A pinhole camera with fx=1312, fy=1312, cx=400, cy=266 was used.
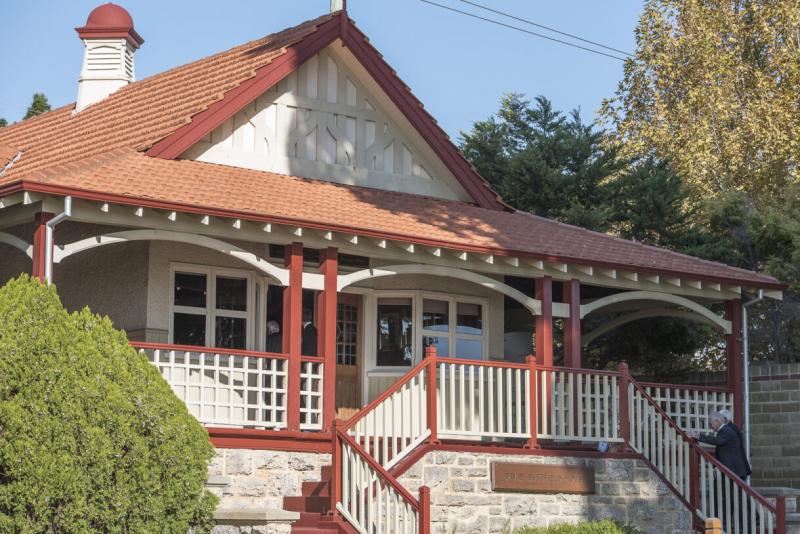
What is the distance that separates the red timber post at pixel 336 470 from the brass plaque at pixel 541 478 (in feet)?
7.69

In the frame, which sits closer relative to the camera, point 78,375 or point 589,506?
point 78,375

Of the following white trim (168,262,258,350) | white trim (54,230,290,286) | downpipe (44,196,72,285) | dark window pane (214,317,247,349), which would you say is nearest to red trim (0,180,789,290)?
downpipe (44,196,72,285)

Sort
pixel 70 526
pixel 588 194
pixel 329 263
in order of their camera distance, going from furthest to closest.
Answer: pixel 588 194
pixel 329 263
pixel 70 526

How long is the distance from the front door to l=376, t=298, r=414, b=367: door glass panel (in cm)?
33

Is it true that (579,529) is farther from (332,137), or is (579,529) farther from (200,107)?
(200,107)

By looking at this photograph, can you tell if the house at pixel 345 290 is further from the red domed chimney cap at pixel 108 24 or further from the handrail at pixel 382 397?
the red domed chimney cap at pixel 108 24

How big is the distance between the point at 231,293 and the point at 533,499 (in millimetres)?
4897

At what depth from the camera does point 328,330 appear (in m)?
16.2

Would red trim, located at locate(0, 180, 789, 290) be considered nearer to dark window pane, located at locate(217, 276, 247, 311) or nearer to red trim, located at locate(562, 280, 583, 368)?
red trim, located at locate(562, 280, 583, 368)

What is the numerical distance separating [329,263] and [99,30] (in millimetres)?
8648

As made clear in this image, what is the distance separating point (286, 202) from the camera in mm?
17000

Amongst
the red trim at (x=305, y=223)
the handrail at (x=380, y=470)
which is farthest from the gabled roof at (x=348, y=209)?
the handrail at (x=380, y=470)

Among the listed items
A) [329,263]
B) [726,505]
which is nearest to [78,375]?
[329,263]

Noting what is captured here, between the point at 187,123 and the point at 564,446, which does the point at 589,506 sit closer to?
the point at 564,446
